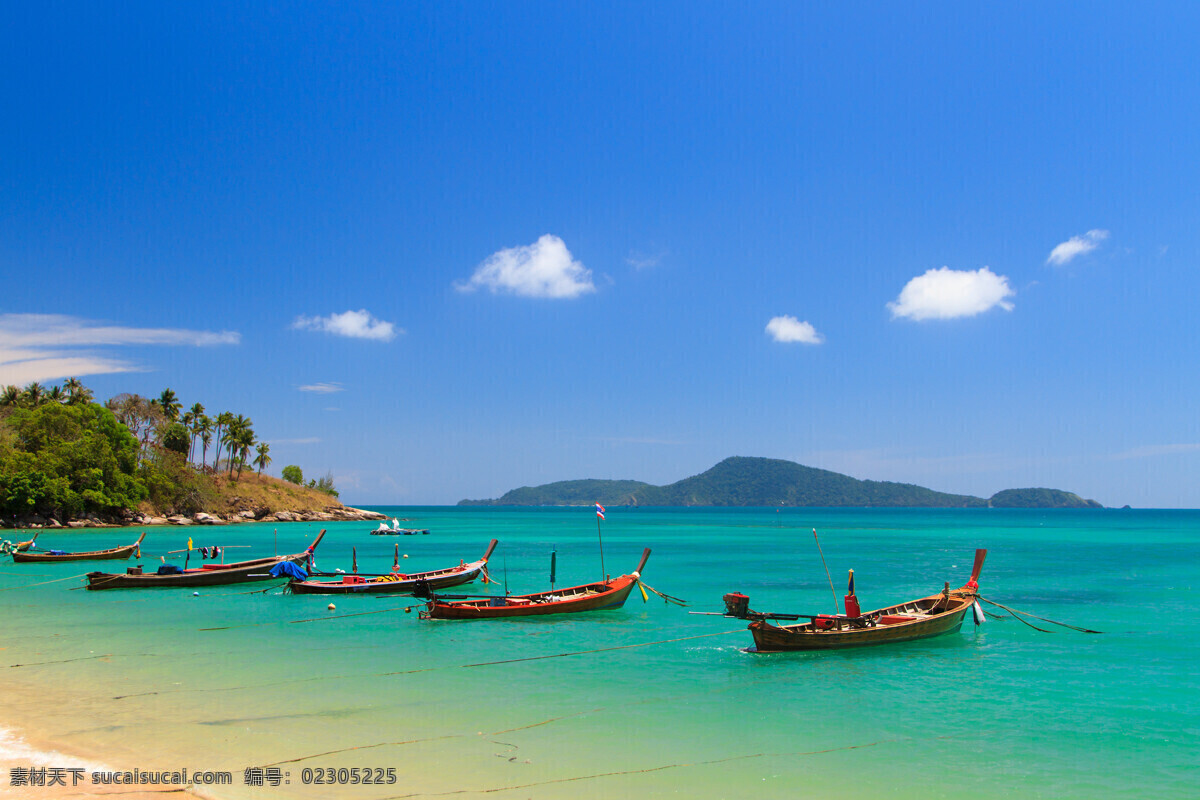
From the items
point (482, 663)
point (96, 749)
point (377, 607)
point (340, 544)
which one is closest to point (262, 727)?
point (96, 749)

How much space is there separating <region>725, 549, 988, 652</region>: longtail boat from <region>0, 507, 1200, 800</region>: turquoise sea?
437mm

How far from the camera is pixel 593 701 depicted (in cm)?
1803

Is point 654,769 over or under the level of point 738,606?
under

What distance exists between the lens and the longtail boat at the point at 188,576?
37.2 metres

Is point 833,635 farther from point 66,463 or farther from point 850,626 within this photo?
point 66,463

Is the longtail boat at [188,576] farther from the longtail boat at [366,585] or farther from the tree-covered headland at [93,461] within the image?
the tree-covered headland at [93,461]

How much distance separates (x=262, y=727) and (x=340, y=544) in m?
69.6

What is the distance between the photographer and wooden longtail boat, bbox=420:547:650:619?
2855 cm

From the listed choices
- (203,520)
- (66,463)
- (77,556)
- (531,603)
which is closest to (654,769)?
(531,603)

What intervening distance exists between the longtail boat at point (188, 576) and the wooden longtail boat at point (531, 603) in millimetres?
12863

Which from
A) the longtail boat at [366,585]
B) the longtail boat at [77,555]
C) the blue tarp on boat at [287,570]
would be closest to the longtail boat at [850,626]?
the longtail boat at [366,585]

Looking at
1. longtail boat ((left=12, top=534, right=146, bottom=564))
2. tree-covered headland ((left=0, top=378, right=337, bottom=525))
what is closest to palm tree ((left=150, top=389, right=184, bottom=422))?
tree-covered headland ((left=0, top=378, right=337, bottom=525))

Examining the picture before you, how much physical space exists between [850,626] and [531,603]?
39.2 ft

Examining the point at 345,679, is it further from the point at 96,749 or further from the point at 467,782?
the point at 467,782
